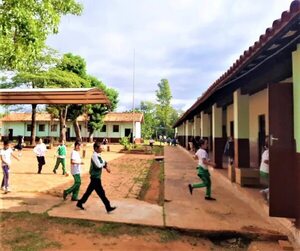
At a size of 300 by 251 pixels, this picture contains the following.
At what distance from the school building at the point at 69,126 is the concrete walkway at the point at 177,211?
4007 cm

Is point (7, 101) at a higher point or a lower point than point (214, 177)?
higher

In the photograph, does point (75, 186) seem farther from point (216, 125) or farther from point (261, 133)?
point (261, 133)

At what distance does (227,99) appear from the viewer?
11117 millimetres

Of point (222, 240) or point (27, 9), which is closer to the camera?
point (222, 240)

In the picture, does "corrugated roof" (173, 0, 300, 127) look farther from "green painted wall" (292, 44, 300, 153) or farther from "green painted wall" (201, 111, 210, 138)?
"green painted wall" (201, 111, 210, 138)

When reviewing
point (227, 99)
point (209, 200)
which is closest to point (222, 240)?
point (209, 200)

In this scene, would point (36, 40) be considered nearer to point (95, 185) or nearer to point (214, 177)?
point (95, 185)

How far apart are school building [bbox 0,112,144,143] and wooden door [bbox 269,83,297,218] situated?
42852 mm

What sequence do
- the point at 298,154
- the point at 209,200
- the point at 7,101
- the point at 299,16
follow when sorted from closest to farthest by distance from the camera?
the point at 299,16 < the point at 298,154 < the point at 209,200 < the point at 7,101

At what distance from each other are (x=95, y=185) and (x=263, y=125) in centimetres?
769

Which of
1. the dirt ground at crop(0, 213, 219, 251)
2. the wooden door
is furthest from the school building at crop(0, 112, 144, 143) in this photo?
the wooden door

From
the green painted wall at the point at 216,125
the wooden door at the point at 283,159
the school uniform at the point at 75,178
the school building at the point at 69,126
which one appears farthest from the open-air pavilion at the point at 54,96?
the school building at the point at 69,126

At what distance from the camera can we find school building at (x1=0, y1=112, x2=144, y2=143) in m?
49.2

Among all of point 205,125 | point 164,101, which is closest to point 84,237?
point 205,125
